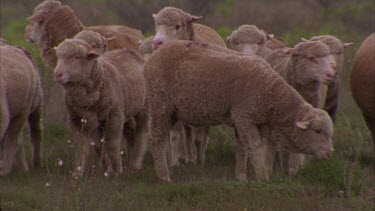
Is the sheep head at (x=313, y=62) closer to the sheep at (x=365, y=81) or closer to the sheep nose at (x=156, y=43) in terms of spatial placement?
the sheep at (x=365, y=81)

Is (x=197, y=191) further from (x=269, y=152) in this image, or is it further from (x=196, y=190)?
(x=269, y=152)

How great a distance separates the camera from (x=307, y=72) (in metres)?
10.4

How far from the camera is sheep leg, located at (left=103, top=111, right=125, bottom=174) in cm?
995

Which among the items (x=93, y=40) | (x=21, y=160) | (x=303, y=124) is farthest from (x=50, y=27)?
(x=303, y=124)

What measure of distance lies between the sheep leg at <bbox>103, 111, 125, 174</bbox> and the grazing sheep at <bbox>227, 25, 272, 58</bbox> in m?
2.49

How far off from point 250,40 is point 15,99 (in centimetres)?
344

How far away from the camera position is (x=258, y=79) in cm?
912

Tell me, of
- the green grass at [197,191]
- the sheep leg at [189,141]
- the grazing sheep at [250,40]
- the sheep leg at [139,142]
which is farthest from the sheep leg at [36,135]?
the grazing sheep at [250,40]

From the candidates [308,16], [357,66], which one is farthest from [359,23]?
[357,66]

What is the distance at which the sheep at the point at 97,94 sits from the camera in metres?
9.35

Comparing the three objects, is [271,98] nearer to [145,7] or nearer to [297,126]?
[297,126]

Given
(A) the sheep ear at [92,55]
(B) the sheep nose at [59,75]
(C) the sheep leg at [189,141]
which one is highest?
(A) the sheep ear at [92,55]

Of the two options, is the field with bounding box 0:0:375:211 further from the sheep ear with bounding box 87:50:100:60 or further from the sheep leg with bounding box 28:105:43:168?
the sheep ear with bounding box 87:50:100:60

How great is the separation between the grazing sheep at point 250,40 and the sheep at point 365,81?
1.22 meters
